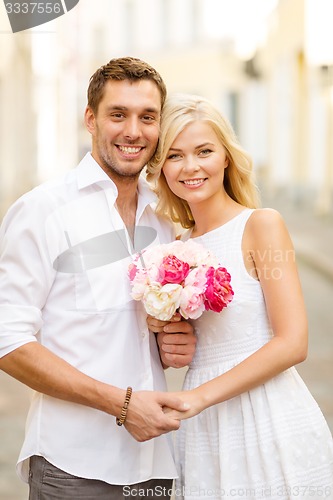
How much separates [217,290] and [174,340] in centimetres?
25

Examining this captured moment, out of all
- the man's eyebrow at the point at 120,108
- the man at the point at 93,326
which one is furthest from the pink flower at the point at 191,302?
the man's eyebrow at the point at 120,108

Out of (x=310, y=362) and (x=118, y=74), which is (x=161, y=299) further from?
(x=310, y=362)

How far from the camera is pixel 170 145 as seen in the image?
9.64 ft

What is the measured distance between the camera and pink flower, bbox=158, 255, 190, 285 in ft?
8.82

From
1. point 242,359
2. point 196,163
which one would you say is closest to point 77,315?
point 242,359

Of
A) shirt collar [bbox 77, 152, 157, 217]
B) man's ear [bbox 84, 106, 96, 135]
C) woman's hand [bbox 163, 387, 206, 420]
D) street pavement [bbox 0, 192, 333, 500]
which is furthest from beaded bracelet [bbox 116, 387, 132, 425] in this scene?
street pavement [bbox 0, 192, 333, 500]

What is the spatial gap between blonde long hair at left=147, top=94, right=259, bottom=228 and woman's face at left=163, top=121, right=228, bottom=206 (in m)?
0.02

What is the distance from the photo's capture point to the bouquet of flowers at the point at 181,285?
2.67 meters

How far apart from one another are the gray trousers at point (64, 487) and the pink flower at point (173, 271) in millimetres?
696

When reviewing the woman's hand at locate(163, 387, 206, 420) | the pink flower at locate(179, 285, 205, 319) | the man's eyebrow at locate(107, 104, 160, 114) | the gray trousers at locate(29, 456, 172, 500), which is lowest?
the gray trousers at locate(29, 456, 172, 500)

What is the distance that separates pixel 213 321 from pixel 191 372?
0.20m

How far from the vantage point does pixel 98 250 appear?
2.81 meters

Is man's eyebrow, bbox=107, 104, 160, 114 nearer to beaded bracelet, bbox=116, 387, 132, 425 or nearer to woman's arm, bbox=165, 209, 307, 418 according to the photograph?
woman's arm, bbox=165, 209, 307, 418

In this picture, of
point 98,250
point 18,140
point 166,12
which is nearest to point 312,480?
point 98,250
